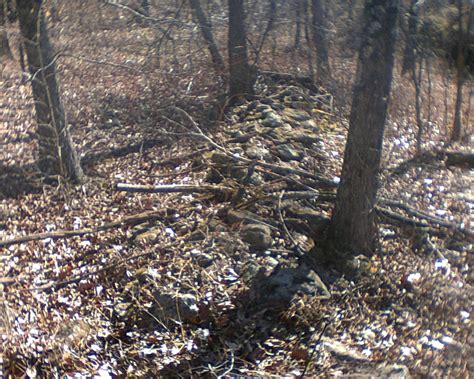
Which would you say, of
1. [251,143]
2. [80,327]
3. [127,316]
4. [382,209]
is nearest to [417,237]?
[382,209]

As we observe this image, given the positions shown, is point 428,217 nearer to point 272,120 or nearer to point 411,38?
point 272,120

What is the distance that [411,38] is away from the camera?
36.9 feet

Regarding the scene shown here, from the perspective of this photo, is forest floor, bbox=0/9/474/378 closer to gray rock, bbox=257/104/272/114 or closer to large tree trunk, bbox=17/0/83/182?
gray rock, bbox=257/104/272/114

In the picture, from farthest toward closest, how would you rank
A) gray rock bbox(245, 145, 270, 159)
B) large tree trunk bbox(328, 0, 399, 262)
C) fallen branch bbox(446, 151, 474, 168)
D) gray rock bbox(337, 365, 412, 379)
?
fallen branch bbox(446, 151, 474, 168) → gray rock bbox(245, 145, 270, 159) → large tree trunk bbox(328, 0, 399, 262) → gray rock bbox(337, 365, 412, 379)

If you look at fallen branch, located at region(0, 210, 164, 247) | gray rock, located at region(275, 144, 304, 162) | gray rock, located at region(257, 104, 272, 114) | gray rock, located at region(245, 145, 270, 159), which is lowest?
fallen branch, located at region(0, 210, 164, 247)

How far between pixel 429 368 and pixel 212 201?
3.61 meters

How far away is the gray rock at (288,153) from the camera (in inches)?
348

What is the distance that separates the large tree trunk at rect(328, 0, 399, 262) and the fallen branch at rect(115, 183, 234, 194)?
68.3 inches

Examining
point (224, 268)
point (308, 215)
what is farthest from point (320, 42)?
point (224, 268)

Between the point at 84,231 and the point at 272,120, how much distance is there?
4058 mm

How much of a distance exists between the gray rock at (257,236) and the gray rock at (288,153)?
1864 mm

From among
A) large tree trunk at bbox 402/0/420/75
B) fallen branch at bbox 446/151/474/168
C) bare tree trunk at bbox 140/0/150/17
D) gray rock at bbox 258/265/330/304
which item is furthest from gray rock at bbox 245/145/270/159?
bare tree trunk at bbox 140/0/150/17

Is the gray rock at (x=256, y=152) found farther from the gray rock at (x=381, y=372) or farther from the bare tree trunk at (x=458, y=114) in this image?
the bare tree trunk at (x=458, y=114)

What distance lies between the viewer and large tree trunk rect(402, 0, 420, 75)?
33.5 ft
